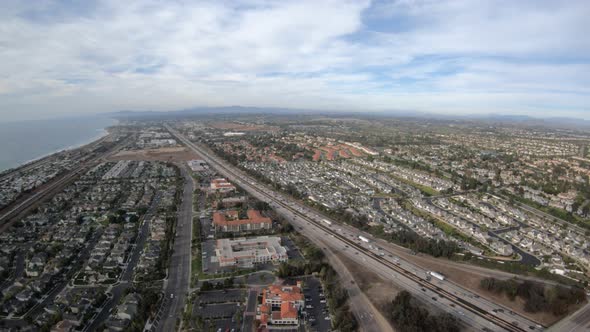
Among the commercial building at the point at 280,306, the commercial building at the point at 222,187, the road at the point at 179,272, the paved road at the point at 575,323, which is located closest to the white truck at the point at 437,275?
the paved road at the point at 575,323

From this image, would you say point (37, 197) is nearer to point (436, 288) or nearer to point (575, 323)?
point (436, 288)

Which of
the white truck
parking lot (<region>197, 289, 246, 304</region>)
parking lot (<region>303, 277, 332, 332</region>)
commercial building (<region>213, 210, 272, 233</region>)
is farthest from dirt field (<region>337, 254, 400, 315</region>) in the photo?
commercial building (<region>213, 210, 272, 233</region>)

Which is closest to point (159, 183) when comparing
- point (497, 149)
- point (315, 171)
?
point (315, 171)

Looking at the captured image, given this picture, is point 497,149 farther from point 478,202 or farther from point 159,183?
point 159,183

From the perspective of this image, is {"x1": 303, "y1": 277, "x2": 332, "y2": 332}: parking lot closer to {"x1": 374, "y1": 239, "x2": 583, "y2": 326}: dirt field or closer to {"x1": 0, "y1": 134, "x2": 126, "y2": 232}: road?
{"x1": 374, "y1": 239, "x2": 583, "y2": 326}: dirt field

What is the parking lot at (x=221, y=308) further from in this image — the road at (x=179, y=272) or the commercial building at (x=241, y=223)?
the commercial building at (x=241, y=223)

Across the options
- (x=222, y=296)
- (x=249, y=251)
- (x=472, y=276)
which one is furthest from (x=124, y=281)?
(x=472, y=276)
